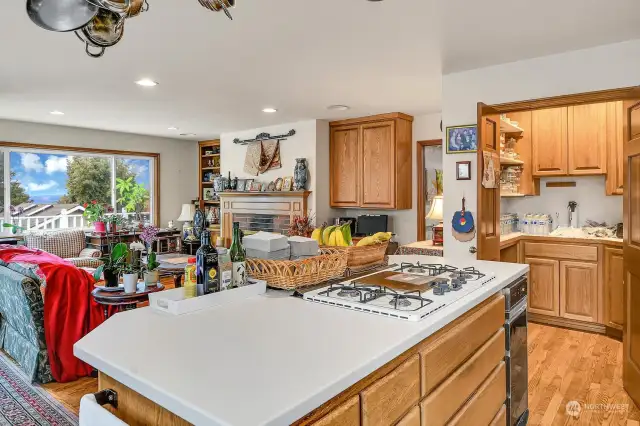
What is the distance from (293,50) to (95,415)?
2609mm

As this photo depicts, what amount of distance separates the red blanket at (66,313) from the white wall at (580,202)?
4240mm

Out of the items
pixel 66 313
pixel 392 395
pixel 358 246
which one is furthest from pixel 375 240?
pixel 66 313

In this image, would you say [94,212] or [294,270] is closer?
[294,270]

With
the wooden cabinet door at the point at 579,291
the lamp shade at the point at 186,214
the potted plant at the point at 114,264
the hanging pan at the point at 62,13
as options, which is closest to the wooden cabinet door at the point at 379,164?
the wooden cabinet door at the point at 579,291

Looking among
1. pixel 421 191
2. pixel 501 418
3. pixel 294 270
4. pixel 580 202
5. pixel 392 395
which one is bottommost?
pixel 501 418

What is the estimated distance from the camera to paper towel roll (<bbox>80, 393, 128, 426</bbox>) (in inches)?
A: 37.2

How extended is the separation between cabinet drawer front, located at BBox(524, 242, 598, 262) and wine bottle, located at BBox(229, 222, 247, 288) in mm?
3499

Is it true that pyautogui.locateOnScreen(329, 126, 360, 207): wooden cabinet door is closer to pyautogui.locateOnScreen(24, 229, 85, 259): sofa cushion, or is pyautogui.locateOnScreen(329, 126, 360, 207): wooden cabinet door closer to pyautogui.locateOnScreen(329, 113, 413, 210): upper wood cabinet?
pyautogui.locateOnScreen(329, 113, 413, 210): upper wood cabinet

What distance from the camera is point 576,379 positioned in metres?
3.00

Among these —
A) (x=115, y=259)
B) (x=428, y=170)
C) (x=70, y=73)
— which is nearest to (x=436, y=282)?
(x=115, y=259)

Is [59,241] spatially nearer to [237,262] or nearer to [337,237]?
[337,237]

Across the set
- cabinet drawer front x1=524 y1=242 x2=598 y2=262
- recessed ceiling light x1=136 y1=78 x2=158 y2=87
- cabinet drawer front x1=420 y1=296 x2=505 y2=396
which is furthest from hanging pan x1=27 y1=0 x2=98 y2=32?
cabinet drawer front x1=524 y1=242 x2=598 y2=262

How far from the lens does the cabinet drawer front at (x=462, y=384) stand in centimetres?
133

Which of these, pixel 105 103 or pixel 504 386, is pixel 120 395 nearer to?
pixel 504 386
